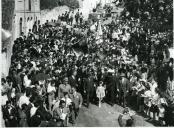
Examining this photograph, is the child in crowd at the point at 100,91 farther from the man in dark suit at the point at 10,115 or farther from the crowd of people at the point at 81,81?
the man in dark suit at the point at 10,115

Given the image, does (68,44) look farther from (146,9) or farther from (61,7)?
(61,7)

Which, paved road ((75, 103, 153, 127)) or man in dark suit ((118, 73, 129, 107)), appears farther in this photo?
man in dark suit ((118, 73, 129, 107))

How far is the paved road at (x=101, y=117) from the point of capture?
14523 millimetres

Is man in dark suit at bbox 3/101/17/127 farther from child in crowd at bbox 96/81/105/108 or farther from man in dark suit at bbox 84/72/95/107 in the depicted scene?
child in crowd at bbox 96/81/105/108

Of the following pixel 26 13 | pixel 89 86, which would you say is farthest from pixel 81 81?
pixel 26 13

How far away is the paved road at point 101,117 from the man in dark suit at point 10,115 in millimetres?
3372

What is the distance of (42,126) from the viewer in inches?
423

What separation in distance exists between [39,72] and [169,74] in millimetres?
5798

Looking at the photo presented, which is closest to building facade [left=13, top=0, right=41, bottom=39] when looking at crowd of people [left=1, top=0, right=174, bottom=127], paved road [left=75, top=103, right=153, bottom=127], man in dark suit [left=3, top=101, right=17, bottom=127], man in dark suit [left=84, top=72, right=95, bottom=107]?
crowd of people [left=1, top=0, right=174, bottom=127]

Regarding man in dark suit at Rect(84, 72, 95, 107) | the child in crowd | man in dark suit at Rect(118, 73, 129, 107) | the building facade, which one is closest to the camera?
man in dark suit at Rect(84, 72, 95, 107)

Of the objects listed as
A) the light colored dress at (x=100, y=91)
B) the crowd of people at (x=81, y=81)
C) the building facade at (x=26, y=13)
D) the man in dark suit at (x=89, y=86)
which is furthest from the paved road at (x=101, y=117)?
the building facade at (x=26, y=13)

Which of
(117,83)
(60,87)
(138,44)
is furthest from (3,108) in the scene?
(138,44)

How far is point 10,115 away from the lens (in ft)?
36.9

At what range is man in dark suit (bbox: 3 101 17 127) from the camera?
11.2 meters
